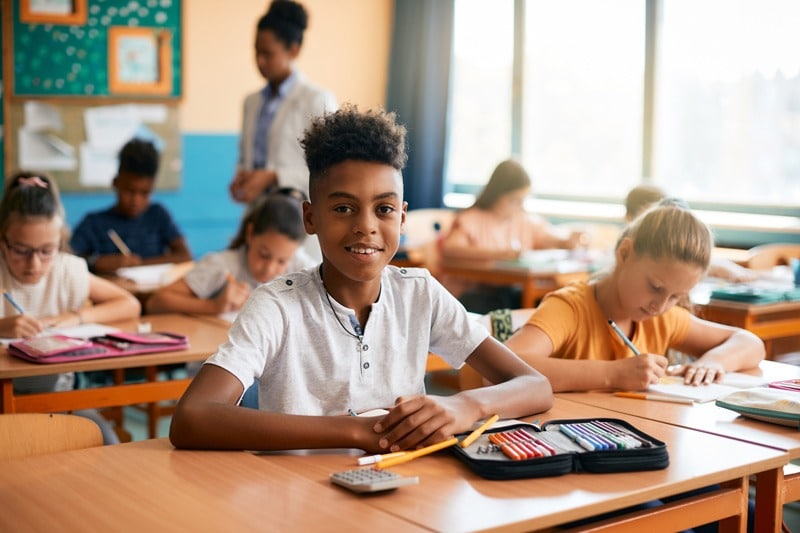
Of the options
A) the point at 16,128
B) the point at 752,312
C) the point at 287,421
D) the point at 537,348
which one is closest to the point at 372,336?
the point at 287,421

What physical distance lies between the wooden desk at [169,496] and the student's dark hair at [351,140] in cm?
53

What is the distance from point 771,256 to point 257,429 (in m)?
3.60

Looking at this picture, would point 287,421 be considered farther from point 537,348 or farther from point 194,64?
point 194,64

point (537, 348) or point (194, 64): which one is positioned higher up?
point (194, 64)

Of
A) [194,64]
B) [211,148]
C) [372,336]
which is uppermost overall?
[194,64]

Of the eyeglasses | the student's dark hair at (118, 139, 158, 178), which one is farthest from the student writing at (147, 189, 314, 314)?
the student's dark hair at (118, 139, 158, 178)

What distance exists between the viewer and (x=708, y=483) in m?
1.44

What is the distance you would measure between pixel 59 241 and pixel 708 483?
2.22m

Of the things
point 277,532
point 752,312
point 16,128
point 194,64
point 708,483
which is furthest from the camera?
point 194,64

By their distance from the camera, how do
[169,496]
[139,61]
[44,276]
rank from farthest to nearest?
[139,61] < [44,276] < [169,496]

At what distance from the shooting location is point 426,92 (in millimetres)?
6828

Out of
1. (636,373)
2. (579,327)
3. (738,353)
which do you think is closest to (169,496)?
(636,373)

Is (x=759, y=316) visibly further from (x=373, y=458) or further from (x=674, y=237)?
(x=373, y=458)

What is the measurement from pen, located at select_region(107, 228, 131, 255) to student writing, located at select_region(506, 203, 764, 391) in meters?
2.67
